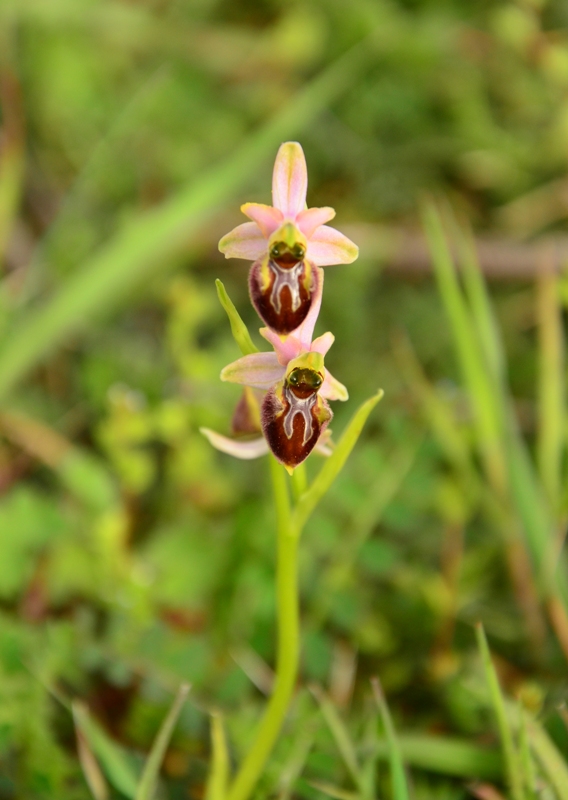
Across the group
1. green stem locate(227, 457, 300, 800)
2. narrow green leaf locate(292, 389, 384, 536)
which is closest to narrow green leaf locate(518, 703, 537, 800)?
green stem locate(227, 457, 300, 800)

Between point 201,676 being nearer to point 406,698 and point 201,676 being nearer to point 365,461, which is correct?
point 406,698

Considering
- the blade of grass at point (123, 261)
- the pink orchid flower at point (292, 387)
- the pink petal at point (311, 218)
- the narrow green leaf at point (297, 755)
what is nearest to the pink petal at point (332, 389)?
the pink orchid flower at point (292, 387)

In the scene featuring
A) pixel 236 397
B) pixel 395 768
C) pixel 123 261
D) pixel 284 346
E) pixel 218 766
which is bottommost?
pixel 218 766

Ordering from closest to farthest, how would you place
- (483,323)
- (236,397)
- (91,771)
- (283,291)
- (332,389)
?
1. (283,291)
2. (332,389)
3. (91,771)
4. (483,323)
5. (236,397)

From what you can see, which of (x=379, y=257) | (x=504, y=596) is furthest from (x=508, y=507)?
(x=379, y=257)

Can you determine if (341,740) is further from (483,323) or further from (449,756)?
(483,323)

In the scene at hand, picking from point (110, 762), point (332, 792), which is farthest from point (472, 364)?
point (110, 762)

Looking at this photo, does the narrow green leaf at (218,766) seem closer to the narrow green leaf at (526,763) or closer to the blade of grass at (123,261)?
the narrow green leaf at (526,763)
